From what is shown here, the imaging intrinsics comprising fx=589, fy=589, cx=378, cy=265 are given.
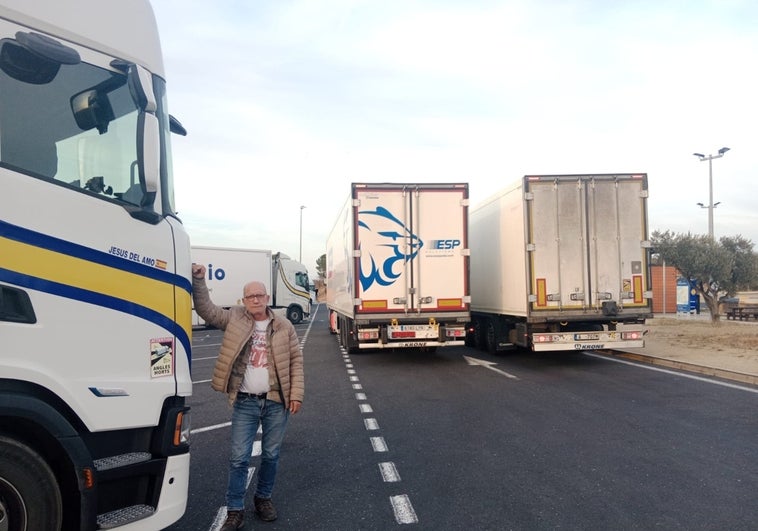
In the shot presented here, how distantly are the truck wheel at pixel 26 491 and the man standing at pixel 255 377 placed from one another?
4.76ft

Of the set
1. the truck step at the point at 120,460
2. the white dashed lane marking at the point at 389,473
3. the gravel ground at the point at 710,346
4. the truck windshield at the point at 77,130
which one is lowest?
the white dashed lane marking at the point at 389,473

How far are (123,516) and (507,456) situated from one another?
375cm

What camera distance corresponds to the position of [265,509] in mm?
4281

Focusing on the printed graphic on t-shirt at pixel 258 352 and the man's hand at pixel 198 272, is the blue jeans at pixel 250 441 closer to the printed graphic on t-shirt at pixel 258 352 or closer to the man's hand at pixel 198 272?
the printed graphic on t-shirt at pixel 258 352

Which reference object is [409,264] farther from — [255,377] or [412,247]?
[255,377]

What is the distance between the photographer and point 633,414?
24.7 ft

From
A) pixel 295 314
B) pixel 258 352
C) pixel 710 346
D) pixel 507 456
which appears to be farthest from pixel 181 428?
pixel 295 314

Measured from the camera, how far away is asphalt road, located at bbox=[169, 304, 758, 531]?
169 inches

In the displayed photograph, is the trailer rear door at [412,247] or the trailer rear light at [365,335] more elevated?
the trailer rear door at [412,247]

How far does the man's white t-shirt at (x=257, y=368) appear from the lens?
14.0 feet

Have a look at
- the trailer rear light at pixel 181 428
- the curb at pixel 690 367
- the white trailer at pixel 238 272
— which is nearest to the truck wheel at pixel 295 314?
the white trailer at pixel 238 272

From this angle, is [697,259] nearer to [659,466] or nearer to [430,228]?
[430,228]

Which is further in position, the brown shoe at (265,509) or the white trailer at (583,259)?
the white trailer at (583,259)

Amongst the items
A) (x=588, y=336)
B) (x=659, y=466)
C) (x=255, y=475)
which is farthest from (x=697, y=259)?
(x=255, y=475)
